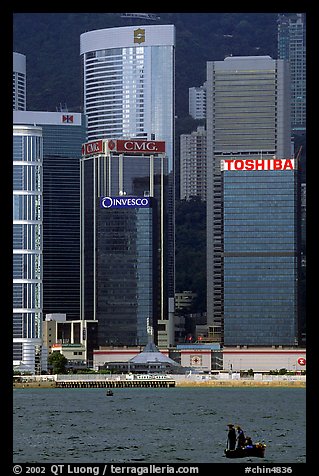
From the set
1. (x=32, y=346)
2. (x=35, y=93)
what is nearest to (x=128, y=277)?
(x=32, y=346)

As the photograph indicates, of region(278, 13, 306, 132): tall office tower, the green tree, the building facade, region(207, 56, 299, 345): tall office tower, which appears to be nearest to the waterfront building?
the building facade

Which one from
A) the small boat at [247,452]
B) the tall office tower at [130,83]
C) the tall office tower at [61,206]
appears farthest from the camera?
the tall office tower at [130,83]

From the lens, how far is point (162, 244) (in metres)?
79.1

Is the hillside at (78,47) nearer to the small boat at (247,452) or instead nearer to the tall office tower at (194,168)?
the tall office tower at (194,168)

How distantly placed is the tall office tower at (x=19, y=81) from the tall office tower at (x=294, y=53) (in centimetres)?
1751

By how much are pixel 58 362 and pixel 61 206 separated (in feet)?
55.1

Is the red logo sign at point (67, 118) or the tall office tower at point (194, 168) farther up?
the red logo sign at point (67, 118)

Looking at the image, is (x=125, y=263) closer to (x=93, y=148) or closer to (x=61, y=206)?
(x=93, y=148)

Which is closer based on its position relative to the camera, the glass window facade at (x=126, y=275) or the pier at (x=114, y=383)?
the pier at (x=114, y=383)

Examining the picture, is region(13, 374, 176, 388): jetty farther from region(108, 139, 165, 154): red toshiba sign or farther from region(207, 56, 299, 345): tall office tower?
region(108, 139, 165, 154): red toshiba sign

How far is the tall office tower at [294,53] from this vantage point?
3760 inches

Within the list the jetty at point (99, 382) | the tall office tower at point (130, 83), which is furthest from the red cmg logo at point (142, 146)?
the jetty at point (99, 382)
